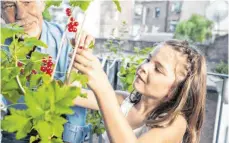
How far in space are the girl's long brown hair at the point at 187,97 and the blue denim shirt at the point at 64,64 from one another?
0.56 ft

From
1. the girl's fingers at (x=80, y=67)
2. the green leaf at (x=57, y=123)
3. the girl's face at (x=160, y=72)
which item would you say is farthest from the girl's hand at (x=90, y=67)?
the girl's face at (x=160, y=72)

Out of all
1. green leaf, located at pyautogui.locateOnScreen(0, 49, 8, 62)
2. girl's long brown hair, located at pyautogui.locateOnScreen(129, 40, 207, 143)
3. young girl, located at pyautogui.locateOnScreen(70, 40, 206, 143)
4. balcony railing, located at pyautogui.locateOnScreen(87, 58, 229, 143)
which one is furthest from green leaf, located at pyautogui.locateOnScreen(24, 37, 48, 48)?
balcony railing, located at pyautogui.locateOnScreen(87, 58, 229, 143)

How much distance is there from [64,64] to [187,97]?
1.00ft

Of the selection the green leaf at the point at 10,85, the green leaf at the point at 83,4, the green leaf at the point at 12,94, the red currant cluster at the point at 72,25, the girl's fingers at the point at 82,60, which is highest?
the green leaf at the point at 83,4

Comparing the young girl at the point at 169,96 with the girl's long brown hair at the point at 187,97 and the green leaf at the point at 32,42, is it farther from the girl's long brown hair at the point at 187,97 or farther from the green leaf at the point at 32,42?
the green leaf at the point at 32,42

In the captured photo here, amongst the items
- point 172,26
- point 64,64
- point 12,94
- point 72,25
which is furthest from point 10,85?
point 172,26

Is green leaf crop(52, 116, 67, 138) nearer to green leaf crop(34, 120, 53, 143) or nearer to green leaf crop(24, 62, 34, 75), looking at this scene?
green leaf crop(34, 120, 53, 143)

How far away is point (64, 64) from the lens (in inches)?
28.2

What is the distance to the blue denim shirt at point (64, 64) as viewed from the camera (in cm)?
71

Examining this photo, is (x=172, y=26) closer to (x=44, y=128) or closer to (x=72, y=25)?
(x=72, y=25)

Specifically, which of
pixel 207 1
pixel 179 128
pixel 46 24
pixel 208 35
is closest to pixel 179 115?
Result: pixel 179 128

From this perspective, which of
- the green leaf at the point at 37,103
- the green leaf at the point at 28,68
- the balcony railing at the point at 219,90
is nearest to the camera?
the green leaf at the point at 37,103

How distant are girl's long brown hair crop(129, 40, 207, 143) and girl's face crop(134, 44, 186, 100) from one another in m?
0.02

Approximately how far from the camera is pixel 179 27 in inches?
619
